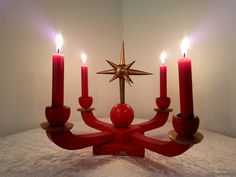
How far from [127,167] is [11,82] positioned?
561 mm

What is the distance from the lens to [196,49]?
0.79 meters

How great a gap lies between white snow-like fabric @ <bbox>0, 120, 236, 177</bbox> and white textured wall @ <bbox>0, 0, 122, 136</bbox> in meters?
0.22

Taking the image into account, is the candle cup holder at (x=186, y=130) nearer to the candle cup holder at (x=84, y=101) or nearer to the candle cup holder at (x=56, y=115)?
the candle cup holder at (x=56, y=115)

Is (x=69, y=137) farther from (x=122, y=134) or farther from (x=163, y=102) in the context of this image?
(x=163, y=102)

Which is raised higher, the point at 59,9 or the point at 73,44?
the point at 59,9

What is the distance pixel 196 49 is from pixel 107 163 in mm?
580

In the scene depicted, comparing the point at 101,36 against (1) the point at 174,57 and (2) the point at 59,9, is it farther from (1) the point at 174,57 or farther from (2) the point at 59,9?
(1) the point at 174,57

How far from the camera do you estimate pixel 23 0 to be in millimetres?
780

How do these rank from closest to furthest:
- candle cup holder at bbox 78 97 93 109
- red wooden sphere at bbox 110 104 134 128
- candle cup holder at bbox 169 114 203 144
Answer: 1. candle cup holder at bbox 169 114 203 144
2. red wooden sphere at bbox 110 104 134 128
3. candle cup holder at bbox 78 97 93 109

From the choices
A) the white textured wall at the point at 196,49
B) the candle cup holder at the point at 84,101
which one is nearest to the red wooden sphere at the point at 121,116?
the candle cup holder at the point at 84,101

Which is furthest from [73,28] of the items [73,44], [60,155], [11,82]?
[60,155]

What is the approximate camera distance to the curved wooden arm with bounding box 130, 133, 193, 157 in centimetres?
38

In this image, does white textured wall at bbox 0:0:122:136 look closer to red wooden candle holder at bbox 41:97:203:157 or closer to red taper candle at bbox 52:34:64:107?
red wooden candle holder at bbox 41:97:203:157

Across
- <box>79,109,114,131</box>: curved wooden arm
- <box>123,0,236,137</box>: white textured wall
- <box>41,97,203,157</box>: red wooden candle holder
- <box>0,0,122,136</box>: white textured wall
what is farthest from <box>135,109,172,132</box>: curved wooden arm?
<box>0,0,122,136</box>: white textured wall
